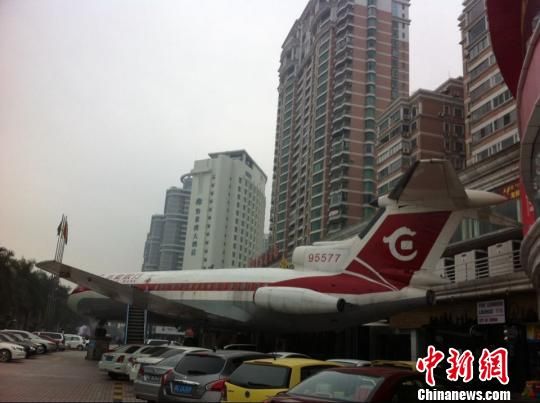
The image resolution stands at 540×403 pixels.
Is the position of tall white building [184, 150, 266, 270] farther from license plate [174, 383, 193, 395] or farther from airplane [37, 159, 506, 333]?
license plate [174, 383, 193, 395]

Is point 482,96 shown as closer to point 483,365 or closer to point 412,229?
point 412,229

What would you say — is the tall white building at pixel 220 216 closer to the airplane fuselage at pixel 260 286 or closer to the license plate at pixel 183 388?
the airplane fuselage at pixel 260 286

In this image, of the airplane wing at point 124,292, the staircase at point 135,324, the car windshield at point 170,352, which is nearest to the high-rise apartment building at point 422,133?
the staircase at point 135,324

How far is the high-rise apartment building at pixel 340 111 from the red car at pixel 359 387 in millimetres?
65227

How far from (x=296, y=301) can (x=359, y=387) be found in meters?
11.4

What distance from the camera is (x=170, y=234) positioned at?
16038 cm

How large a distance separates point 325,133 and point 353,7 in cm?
2284

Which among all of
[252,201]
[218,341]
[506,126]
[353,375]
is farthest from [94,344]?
[252,201]

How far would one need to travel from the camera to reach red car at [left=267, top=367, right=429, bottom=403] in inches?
245

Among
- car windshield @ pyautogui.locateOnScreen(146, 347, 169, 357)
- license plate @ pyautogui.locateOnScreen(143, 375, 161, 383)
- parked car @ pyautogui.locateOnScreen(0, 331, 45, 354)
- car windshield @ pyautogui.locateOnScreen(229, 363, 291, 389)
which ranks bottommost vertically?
parked car @ pyautogui.locateOnScreen(0, 331, 45, 354)

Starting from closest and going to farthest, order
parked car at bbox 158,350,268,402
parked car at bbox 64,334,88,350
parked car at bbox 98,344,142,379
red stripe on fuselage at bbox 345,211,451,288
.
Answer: parked car at bbox 158,350,268,402 → red stripe on fuselage at bbox 345,211,451,288 → parked car at bbox 98,344,142,379 → parked car at bbox 64,334,88,350

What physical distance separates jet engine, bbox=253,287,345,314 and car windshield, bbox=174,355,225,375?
7.92 m

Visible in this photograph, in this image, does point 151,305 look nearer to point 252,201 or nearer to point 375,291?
point 375,291

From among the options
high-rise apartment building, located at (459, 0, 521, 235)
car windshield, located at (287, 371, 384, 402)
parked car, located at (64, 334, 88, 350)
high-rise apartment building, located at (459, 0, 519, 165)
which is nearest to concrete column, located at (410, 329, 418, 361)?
high-rise apartment building, located at (459, 0, 521, 235)
